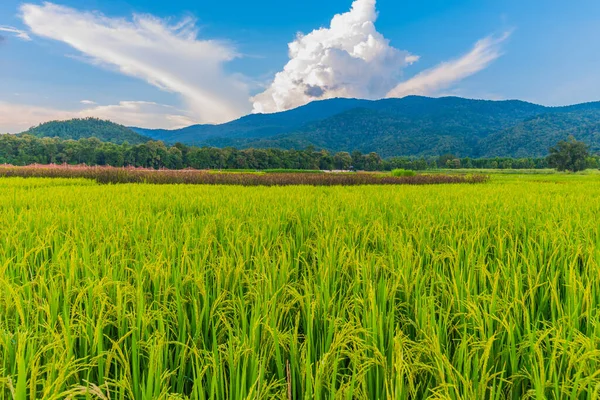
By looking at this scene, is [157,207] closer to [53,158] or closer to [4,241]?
[4,241]

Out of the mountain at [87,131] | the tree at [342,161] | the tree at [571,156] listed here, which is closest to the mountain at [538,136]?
the tree at [571,156]

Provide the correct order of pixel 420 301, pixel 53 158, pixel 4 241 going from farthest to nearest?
1. pixel 53 158
2. pixel 4 241
3. pixel 420 301

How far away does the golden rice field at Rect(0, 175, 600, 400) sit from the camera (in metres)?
1.07

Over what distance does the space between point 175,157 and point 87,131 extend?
80908 mm

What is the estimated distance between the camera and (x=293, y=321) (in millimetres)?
1779

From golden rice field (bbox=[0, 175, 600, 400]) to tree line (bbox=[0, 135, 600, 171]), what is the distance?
69.4 meters

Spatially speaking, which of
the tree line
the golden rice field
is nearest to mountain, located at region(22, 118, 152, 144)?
the tree line

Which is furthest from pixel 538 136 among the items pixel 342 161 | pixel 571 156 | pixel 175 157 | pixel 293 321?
pixel 293 321

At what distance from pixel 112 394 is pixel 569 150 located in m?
114

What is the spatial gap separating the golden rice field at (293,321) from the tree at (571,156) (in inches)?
4258

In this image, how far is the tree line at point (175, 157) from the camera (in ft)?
247

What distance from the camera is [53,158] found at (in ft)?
245

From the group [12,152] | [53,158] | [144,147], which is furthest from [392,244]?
[12,152]

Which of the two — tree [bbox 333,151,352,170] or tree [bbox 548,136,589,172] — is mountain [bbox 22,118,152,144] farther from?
tree [bbox 548,136,589,172]
